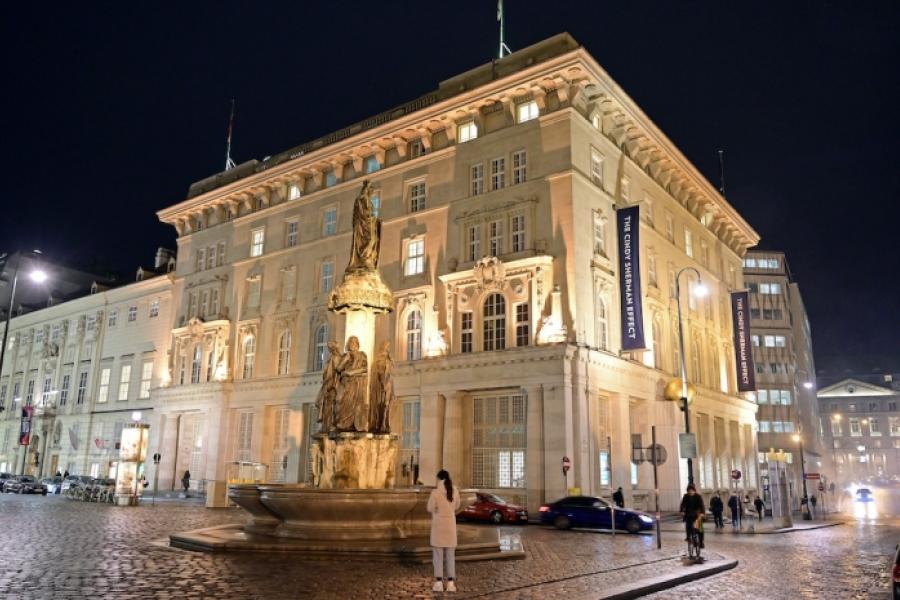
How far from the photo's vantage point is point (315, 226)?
46.9 m

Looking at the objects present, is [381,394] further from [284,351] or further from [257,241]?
[257,241]

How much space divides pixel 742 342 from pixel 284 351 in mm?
31241

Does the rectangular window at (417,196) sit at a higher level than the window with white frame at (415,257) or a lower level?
higher

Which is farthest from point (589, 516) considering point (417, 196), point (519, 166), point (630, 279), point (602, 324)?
point (417, 196)

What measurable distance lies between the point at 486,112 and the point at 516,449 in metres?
18.2

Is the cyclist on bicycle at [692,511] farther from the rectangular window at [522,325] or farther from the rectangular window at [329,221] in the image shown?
the rectangular window at [329,221]

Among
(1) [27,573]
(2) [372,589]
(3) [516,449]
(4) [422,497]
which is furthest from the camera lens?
(3) [516,449]

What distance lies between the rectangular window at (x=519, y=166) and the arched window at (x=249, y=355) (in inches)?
845

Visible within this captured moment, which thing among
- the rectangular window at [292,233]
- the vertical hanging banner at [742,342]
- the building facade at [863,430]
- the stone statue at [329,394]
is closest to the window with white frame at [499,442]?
the stone statue at [329,394]

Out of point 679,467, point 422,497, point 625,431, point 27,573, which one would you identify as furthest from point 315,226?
point 27,573

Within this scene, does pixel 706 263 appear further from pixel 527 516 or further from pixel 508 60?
pixel 527 516

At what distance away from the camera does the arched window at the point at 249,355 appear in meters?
47.9

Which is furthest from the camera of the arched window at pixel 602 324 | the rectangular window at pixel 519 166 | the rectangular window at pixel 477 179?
the rectangular window at pixel 477 179

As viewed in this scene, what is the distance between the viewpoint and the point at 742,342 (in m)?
50.2
